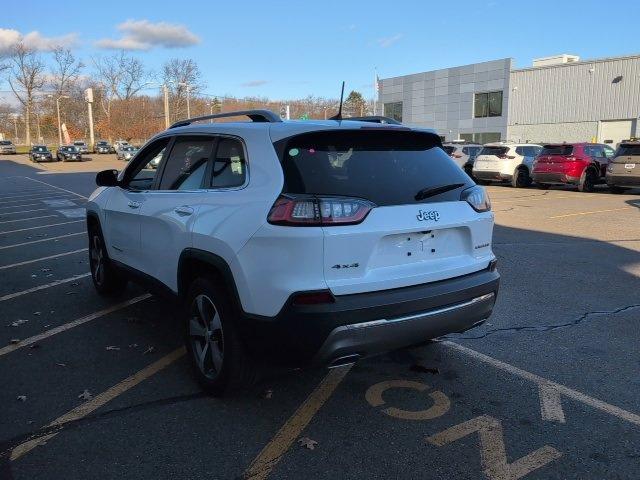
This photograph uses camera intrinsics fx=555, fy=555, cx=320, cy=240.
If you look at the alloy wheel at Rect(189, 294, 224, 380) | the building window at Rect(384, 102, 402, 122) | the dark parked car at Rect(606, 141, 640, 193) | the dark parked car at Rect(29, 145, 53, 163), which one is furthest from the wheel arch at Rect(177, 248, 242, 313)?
the building window at Rect(384, 102, 402, 122)

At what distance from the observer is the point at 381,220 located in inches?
121

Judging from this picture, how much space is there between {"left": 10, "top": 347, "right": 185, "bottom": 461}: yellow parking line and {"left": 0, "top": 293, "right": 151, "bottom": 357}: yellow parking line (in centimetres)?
128

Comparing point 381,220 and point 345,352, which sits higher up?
point 381,220

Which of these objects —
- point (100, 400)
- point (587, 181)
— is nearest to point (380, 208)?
point (100, 400)

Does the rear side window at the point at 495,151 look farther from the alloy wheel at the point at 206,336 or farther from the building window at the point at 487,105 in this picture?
the building window at the point at 487,105

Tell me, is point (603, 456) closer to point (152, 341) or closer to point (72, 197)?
point (152, 341)

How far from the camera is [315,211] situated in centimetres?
296

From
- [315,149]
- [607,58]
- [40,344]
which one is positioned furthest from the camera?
[607,58]

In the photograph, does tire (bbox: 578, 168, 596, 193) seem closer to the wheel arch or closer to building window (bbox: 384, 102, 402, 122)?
the wheel arch

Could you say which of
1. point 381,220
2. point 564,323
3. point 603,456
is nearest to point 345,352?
point 381,220

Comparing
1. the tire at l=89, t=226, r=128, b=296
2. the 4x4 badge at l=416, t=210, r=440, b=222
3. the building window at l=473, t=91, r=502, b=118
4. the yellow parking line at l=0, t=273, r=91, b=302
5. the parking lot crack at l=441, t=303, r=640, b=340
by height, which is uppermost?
the building window at l=473, t=91, r=502, b=118

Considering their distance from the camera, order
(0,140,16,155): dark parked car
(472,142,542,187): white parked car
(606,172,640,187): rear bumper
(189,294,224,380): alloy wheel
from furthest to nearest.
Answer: (0,140,16,155): dark parked car, (472,142,542,187): white parked car, (606,172,640,187): rear bumper, (189,294,224,380): alloy wheel

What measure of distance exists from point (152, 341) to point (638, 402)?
3660 mm

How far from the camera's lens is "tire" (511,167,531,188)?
21359 millimetres
